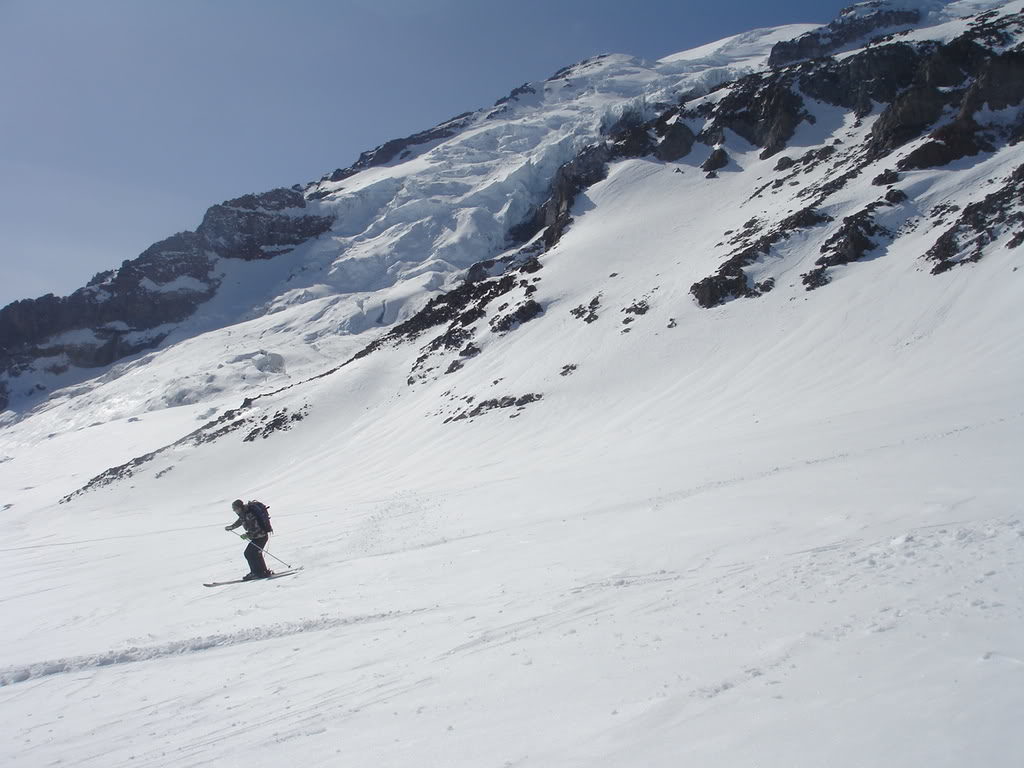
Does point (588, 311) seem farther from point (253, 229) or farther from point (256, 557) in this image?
point (253, 229)

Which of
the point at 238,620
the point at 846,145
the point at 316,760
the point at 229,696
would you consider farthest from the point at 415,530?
the point at 846,145

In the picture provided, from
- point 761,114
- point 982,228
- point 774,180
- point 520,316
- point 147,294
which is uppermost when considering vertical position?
point 147,294

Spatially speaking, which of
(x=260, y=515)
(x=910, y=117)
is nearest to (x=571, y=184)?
(x=910, y=117)

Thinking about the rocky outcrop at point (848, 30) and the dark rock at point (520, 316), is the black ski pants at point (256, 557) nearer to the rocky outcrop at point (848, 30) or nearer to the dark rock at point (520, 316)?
the dark rock at point (520, 316)

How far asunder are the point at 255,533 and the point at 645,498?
7494 millimetres

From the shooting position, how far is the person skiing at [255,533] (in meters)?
11.2

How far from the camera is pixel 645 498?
11648 millimetres

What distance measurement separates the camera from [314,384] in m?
54.9

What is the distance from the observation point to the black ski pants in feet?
36.7

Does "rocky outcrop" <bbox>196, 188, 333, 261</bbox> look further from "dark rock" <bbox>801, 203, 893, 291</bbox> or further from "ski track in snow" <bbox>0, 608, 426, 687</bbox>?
"ski track in snow" <bbox>0, 608, 426, 687</bbox>

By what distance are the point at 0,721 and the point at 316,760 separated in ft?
12.9

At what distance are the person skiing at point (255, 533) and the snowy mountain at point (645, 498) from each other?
1.05 m

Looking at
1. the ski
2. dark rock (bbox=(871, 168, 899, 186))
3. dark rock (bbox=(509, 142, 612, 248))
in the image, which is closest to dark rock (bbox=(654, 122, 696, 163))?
dark rock (bbox=(509, 142, 612, 248))

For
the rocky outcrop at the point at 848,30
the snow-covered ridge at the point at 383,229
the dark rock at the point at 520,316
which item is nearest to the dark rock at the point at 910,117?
the dark rock at the point at 520,316
